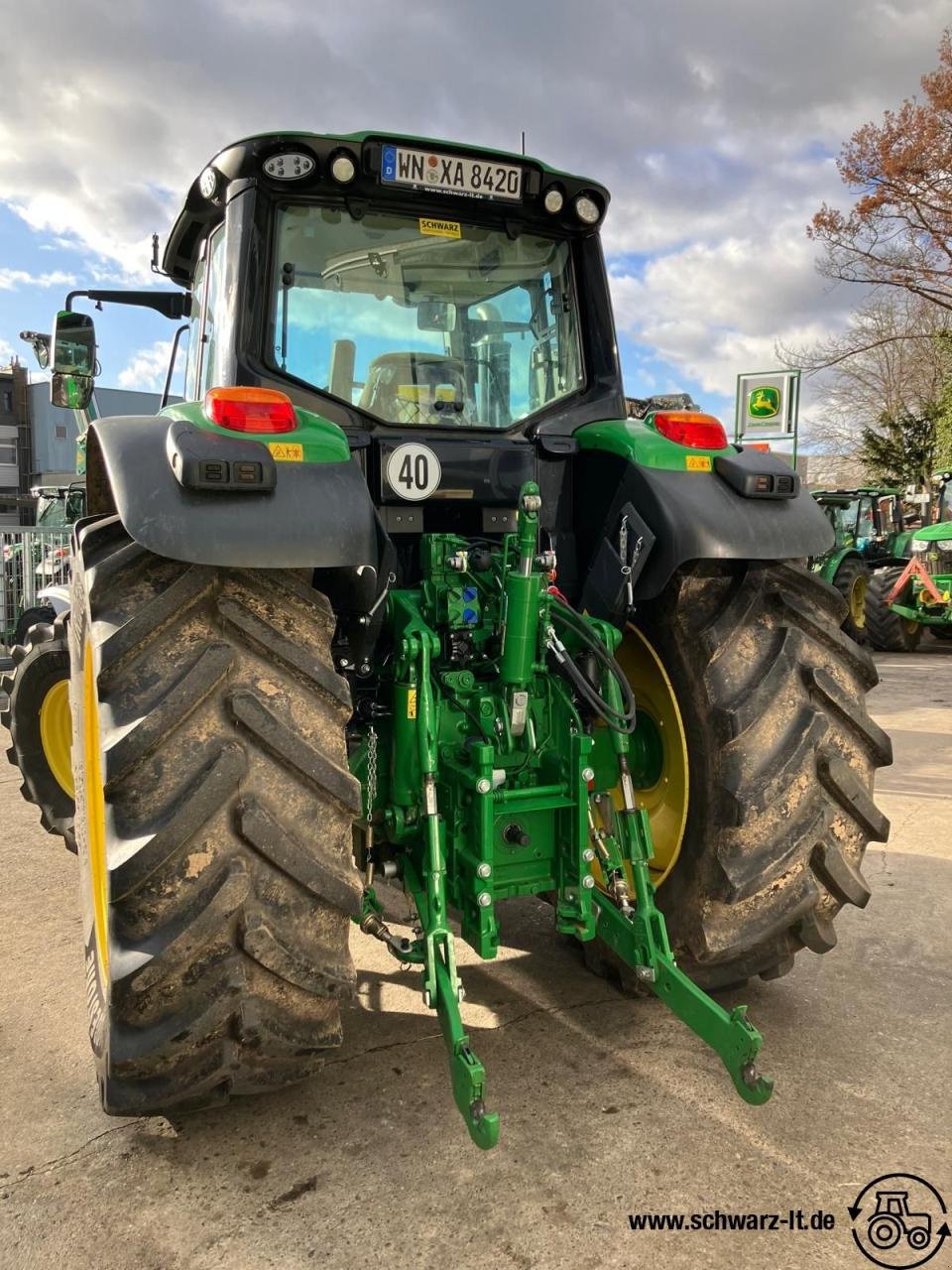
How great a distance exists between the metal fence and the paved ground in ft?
27.7

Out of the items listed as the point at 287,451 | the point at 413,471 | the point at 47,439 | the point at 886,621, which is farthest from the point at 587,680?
the point at 47,439

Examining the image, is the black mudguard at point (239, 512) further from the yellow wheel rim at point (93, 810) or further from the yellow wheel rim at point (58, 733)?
the yellow wheel rim at point (58, 733)

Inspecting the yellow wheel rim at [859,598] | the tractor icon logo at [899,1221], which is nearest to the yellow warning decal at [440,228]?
the tractor icon logo at [899,1221]

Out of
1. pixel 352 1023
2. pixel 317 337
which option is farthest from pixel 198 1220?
pixel 317 337

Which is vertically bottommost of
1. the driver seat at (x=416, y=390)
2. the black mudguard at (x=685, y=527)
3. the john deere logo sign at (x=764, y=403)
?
the black mudguard at (x=685, y=527)

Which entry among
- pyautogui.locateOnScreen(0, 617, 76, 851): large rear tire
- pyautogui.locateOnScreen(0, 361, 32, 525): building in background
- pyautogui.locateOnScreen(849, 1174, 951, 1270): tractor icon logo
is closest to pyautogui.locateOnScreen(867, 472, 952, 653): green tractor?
pyautogui.locateOnScreen(0, 617, 76, 851): large rear tire

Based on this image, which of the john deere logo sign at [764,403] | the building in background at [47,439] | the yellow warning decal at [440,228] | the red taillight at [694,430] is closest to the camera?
the red taillight at [694,430]

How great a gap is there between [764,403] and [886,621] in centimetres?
441

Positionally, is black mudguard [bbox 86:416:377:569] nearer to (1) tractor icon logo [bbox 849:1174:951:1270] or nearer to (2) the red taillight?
(2) the red taillight

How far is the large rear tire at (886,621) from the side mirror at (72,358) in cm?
1113

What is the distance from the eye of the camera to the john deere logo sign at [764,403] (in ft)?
31.9

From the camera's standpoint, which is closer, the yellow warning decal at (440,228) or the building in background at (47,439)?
the yellow warning decal at (440,228)

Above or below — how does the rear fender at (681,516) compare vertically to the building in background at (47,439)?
below

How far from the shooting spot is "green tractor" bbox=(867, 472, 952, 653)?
12.5 meters
